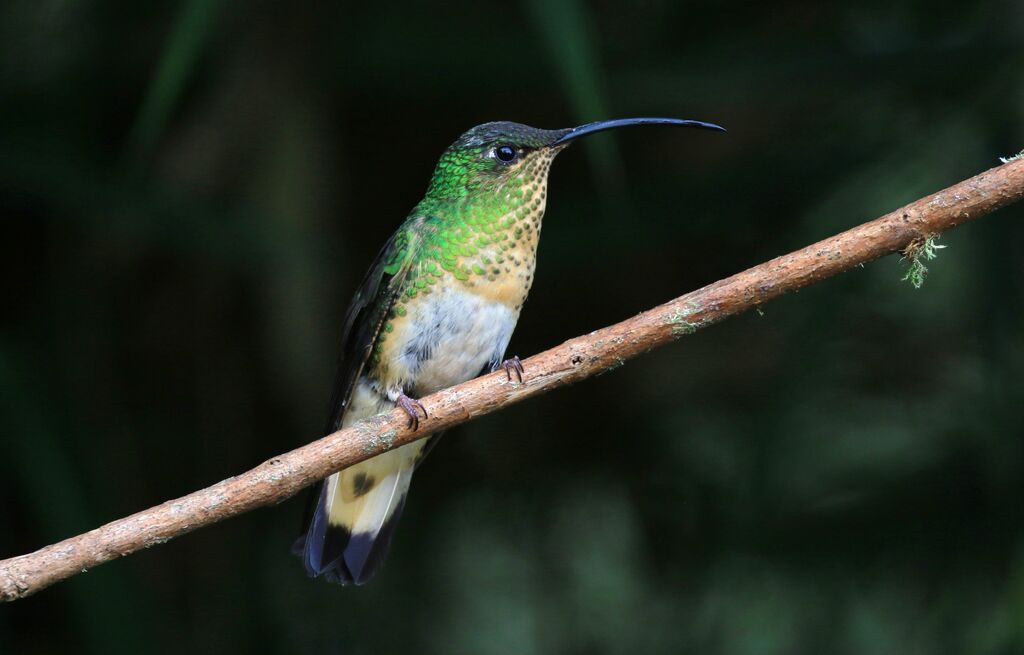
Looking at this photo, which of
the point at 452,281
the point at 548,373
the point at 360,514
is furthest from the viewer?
the point at 360,514

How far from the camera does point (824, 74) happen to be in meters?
3.18

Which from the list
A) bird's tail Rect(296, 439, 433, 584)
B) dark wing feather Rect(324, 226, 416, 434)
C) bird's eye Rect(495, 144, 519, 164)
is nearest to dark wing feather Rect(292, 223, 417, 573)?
dark wing feather Rect(324, 226, 416, 434)

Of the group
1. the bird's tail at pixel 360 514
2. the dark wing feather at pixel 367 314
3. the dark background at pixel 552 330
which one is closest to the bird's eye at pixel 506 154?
the dark wing feather at pixel 367 314

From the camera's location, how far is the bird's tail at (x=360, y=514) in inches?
104

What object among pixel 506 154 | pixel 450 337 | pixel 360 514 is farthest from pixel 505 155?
pixel 360 514

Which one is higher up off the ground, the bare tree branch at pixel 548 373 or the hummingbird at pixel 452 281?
the hummingbird at pixel 452 281

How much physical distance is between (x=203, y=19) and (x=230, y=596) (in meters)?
1.61

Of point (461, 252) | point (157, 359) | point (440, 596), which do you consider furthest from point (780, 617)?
point (157, 359)

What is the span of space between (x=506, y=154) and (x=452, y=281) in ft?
0.95

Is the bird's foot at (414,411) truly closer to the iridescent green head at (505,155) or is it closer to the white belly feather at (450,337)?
the white belly feather at (450,337)

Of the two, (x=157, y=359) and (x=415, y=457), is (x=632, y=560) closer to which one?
(x=415, y=457)

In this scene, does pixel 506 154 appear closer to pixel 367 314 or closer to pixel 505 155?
pixel 505 155

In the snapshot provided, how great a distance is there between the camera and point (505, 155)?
2.49 m

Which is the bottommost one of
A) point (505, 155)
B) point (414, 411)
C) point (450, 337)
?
point (414, 411)
